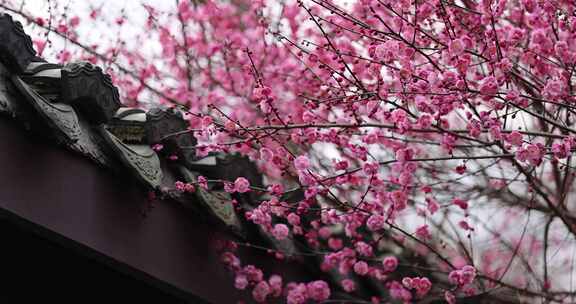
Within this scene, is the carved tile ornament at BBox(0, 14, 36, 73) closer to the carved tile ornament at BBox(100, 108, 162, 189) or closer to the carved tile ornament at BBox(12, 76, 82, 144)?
the carved tile ornament at BBox(12, 76, 82, 144)

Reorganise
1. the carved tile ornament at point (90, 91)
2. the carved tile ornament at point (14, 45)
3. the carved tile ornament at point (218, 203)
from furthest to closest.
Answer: the carved tile ornament at point (218, 203), the carved tile ornament at point (90, 91), the carved tile ornament at point (14, 45)

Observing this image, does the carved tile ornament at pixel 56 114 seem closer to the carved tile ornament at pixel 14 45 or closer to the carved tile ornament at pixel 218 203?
the carved tile ornament at pixel 14 45

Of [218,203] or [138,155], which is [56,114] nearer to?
[138,155]

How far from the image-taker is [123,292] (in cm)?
374

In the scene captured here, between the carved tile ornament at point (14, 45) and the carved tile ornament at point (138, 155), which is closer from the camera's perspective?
the carved tile ornament at point (14, 45)

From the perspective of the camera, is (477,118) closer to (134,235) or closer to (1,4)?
(134,235)

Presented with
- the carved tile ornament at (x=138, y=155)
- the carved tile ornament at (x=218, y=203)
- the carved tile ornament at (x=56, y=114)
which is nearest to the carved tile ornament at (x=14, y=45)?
the carved tile ornament at (x=56, y=114)

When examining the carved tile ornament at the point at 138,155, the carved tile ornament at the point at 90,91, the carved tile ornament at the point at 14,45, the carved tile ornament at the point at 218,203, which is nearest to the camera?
the carved tile ornament at the point at 14,45

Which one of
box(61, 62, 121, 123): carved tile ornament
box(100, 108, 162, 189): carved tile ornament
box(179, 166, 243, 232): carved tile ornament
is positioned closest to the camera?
box(61, 62, 121, 123): carved tile ornament

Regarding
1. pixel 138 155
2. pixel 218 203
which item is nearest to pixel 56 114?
pixel 138 155

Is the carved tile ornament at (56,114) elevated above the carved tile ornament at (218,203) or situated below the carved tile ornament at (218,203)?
below

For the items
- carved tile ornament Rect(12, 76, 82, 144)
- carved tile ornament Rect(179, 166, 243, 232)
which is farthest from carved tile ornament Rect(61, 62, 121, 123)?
carved tile ornament Rect(179, 166, 243, 232)

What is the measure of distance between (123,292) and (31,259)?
0.65 m

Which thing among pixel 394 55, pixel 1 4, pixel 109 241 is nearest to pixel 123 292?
pixel 109 241
